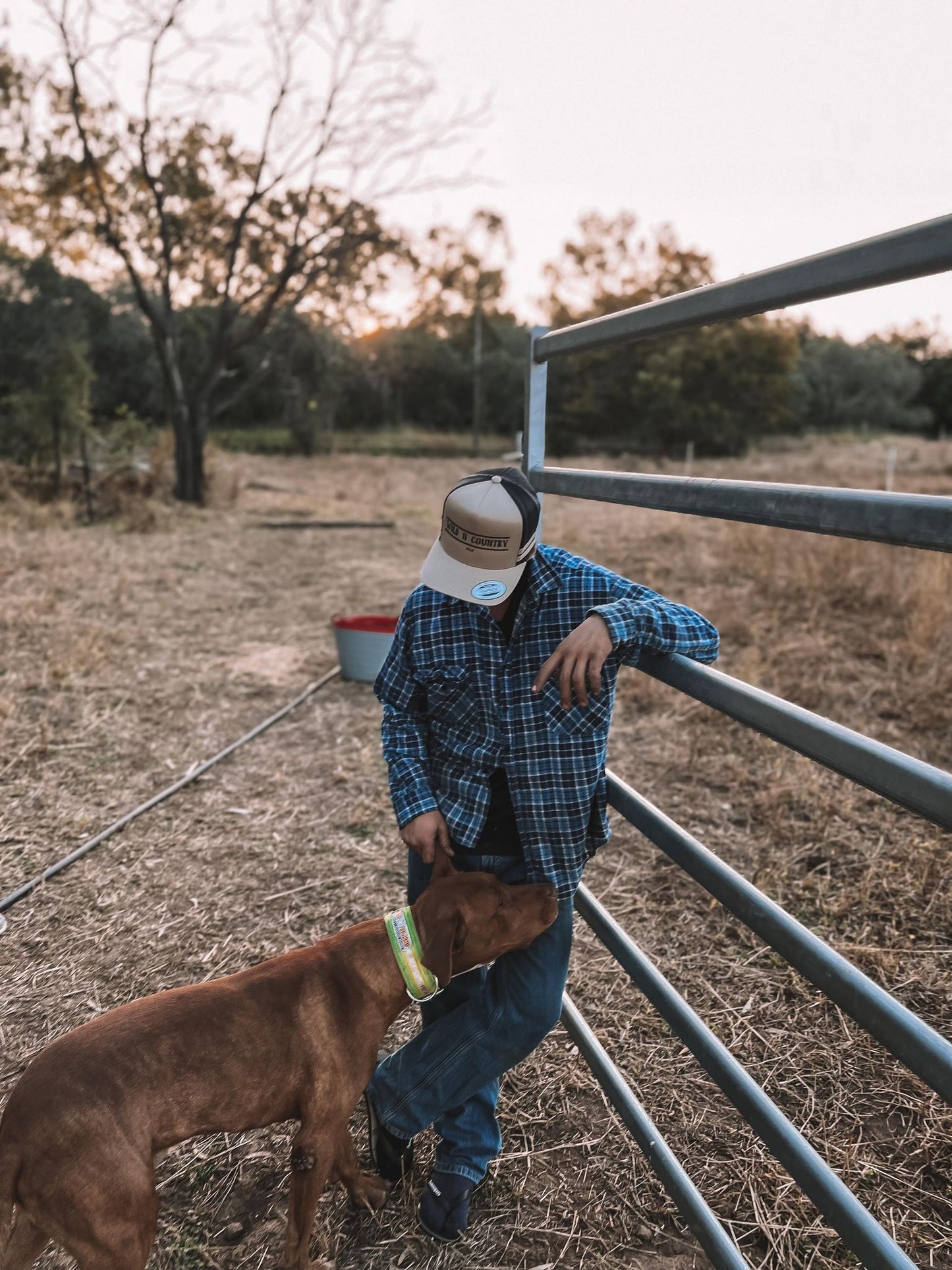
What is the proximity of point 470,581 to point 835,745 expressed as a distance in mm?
910

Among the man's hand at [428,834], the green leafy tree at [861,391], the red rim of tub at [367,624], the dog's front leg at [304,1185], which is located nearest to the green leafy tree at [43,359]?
the red rim of tub at [367,624]

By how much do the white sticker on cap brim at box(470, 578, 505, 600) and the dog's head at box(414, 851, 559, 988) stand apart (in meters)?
0.65

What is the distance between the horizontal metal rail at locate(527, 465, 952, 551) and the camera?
103 centimetres

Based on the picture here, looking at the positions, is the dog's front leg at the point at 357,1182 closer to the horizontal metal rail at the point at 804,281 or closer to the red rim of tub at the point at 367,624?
the horizontal metal rail at the point at 804,281

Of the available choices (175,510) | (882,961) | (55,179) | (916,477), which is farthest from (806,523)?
(916,477)

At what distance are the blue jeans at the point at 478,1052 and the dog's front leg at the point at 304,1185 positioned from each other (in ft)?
0.83

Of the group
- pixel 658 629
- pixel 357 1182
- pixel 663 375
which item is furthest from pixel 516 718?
pixel 663 375

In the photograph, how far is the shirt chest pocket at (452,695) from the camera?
2.05 metres

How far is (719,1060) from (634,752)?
317 centimetres

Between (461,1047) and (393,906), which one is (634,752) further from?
(461,1047)

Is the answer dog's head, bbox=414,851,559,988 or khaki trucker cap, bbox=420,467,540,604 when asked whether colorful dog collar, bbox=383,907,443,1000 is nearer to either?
dog's head, bbox=414,851,559,988

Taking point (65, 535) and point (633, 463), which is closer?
point (65, 535)

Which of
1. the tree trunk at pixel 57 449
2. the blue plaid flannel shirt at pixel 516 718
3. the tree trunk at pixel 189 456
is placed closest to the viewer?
the blue plaid flannel shirt at pixel 516 718

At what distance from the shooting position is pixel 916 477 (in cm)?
2111
